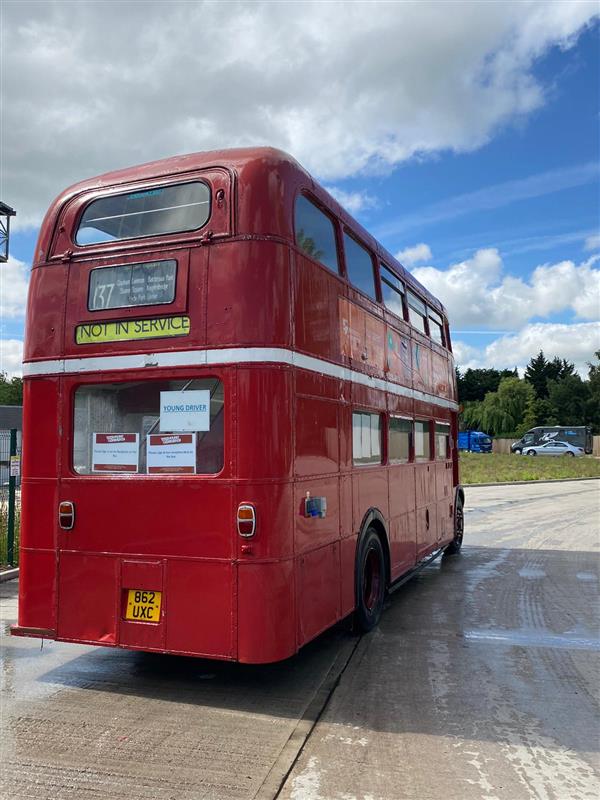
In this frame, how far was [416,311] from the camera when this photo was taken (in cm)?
902

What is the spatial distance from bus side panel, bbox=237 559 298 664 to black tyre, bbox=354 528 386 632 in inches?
65.8

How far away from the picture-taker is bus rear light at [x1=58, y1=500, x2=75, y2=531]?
5129 millimetres

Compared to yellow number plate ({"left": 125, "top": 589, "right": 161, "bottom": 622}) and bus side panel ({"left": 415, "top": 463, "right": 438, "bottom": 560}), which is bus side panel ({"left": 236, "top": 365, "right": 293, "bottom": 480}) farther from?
bus side panel ({"left": 415, "top": 463, "right": 438, "bottom": 560})

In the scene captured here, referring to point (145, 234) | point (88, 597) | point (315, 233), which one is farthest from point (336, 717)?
point (145, 234)

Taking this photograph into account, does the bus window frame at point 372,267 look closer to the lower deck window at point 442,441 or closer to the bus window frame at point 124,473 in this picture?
the bus window frame at point 124,473

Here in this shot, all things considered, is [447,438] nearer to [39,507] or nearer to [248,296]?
[248,296]

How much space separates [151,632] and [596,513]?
15641 mm

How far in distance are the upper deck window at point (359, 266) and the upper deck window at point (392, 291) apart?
426 millimetres

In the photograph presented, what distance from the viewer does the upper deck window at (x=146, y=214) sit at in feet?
16.5

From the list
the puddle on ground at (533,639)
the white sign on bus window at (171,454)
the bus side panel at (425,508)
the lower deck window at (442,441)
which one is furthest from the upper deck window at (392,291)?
the puddle on ground at (533,639)

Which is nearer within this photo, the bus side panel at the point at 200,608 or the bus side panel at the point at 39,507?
the bus side panel at the point at 200,608

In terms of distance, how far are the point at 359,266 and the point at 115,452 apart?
3069 mm

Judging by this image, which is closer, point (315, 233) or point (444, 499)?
point (315, 233)

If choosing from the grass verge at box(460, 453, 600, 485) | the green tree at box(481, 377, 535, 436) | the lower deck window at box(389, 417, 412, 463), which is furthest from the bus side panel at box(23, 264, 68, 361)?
the green tree at box(481, 377, 535, 436)
